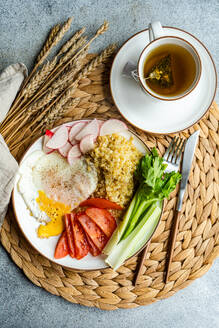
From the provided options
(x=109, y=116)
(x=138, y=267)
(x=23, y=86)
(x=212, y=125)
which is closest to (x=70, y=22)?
(x=23, y=86)

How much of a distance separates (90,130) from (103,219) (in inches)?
20.1

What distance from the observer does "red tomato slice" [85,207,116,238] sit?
183 centimetres

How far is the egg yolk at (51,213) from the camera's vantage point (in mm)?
1860

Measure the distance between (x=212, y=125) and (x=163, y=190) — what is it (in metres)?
0.59

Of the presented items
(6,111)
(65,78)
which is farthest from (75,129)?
(6,111)

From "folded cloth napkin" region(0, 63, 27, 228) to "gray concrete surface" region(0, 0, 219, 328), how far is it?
18cm

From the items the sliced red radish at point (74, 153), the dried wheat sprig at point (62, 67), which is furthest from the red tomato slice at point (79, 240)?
the dried wheat sprig at point (62, 67)

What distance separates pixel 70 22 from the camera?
202 centimetres

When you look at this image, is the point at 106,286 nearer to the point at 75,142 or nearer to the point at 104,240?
the point at 104,240

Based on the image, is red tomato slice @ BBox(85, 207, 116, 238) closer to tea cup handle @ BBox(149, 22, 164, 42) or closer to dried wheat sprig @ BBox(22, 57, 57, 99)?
dried wheat sprig @ BBox(22, 57, 57, 99)

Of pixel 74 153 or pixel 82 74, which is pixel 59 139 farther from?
pixel 82 74

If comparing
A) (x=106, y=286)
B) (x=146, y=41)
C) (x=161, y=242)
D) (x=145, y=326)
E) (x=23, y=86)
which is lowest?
(x=145, y=326)

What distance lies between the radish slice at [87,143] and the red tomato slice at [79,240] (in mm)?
386

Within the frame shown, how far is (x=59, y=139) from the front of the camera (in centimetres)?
186
